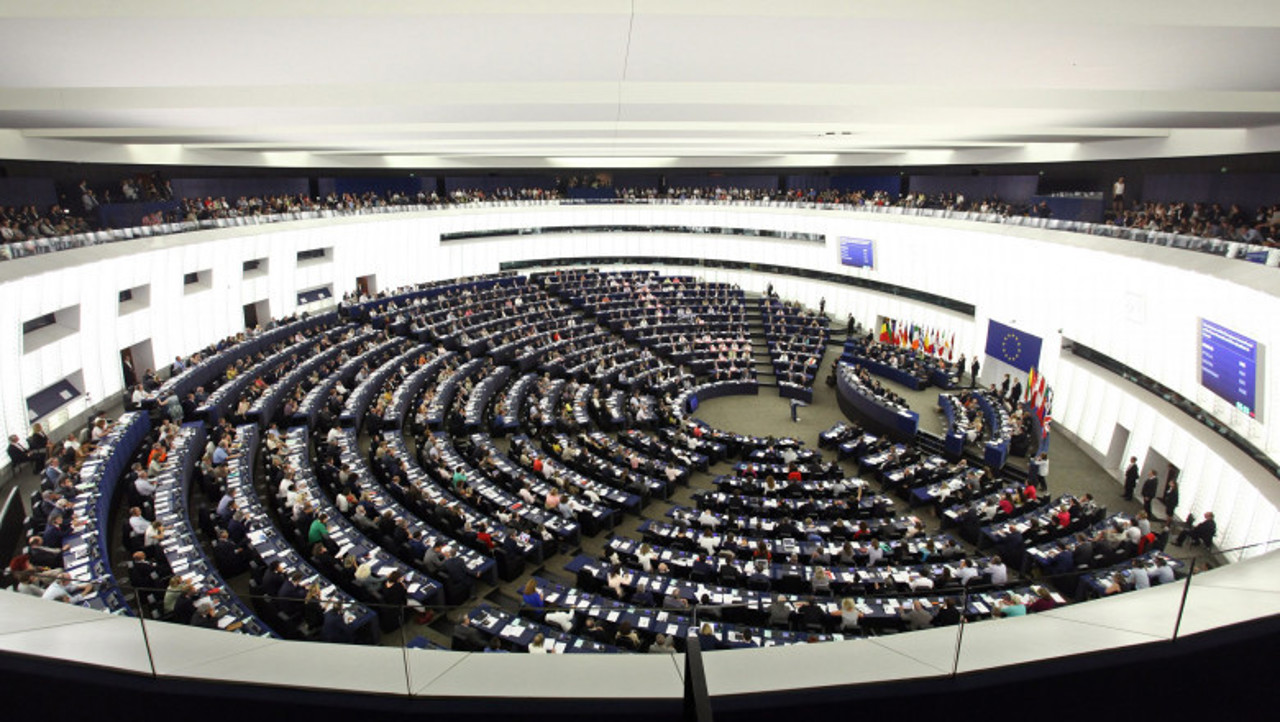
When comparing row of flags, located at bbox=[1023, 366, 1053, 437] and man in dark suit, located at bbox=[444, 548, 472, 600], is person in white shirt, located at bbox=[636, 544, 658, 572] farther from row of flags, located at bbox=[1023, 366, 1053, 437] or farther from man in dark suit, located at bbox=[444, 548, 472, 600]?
row of flags, located at bbox=[1023, 366, 1053, 437]

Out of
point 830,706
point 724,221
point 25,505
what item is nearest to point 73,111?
point 25,505

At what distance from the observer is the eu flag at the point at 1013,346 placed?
1944 centimetres

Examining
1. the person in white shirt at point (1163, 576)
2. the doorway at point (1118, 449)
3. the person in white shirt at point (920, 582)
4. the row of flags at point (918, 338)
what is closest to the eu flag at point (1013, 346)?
the row of flags at point (918, 338)

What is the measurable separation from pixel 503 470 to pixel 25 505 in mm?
8130

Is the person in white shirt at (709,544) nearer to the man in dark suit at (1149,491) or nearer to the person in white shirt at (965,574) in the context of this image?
the person in white shirt at (965,574)

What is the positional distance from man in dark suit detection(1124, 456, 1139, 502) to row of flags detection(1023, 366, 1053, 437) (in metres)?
2.82

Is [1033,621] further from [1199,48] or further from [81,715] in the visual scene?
[1199,48]

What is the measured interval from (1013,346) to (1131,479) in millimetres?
6557

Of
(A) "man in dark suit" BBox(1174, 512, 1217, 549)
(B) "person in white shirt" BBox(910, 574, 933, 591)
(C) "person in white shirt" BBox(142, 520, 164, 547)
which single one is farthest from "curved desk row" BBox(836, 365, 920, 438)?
(C) "person in white shirt" BBox(142, 520, 164, 547)

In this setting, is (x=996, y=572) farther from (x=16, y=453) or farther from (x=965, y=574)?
(x=16, y=453)

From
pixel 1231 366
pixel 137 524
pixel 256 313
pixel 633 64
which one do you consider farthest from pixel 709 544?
pixel 256 313

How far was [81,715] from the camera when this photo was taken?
2.42m

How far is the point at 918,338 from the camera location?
2536cm

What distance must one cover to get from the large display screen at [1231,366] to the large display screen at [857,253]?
565 inches
